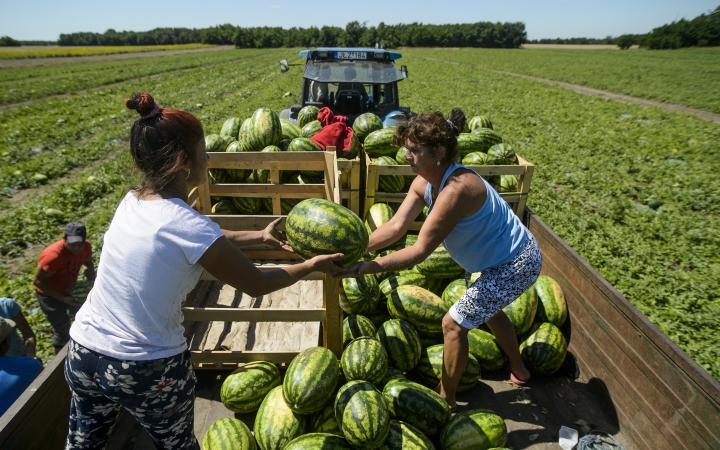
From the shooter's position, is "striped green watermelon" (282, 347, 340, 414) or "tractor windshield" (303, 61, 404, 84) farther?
"tractor windshield" (303, 61, 404, 84)

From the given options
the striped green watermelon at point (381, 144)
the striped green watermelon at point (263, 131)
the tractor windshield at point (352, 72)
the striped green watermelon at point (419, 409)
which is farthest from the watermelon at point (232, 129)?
Answer: the striped green watermelon at point (419, 409)

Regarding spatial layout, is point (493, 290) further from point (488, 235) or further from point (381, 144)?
point (381, 144)

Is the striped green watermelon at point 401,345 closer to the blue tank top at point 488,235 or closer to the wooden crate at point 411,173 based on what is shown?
the blue tank top at point 488,235

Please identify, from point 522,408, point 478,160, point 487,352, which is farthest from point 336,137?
point 522,408

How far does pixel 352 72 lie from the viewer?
753 cm

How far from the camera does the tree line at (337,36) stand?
7556cm

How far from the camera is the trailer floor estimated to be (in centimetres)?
281

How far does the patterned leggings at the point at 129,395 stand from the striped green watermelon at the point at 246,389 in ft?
2.12

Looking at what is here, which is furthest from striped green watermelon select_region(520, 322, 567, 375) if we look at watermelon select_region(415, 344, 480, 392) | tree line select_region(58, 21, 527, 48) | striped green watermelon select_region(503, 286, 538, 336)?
tree line select_region(58, 21, 527, 48)

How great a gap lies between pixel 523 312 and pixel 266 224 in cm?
231

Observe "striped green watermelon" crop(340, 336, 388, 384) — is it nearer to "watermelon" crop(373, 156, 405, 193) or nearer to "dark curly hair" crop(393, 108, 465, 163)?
"dark curly hair" crop(393, 108, 465, 163)

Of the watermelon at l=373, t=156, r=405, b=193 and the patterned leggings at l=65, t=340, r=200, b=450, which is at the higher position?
the watermelon at l=373, t=156, r=405, b=193

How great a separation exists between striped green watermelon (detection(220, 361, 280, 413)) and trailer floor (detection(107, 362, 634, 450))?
Result: 156mm

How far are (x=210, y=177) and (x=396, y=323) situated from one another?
2.81 m
